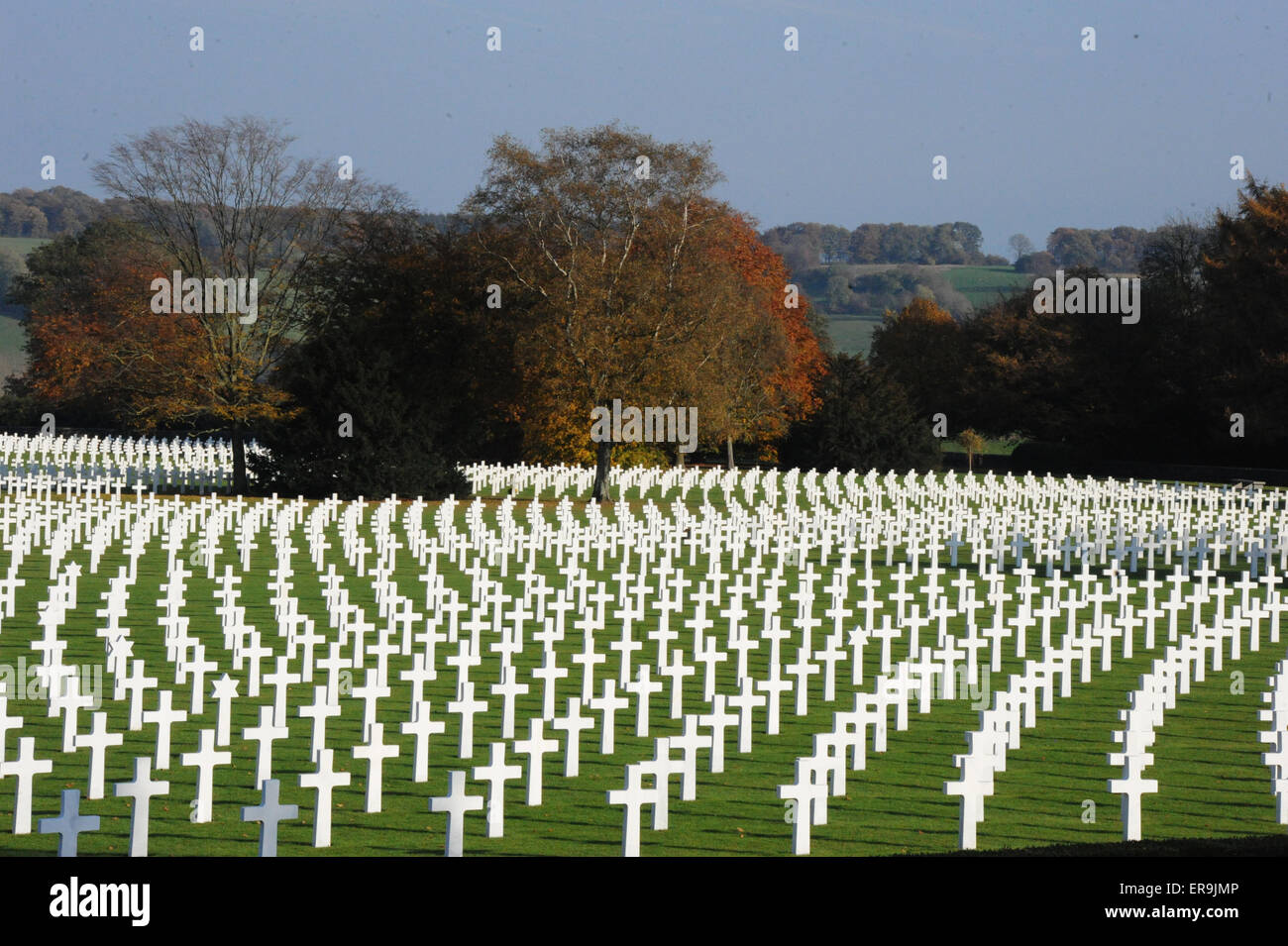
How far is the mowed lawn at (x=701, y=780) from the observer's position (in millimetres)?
8656

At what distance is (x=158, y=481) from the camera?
4825 centimetres

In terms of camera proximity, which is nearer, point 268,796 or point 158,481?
point 268,796

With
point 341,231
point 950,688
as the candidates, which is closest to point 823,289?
point 341,231

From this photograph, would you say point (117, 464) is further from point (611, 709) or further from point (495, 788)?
point (495, 788)

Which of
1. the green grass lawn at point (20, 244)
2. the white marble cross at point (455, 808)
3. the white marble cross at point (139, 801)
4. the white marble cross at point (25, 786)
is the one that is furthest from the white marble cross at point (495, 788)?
the green grass lawn at point (20, 244)

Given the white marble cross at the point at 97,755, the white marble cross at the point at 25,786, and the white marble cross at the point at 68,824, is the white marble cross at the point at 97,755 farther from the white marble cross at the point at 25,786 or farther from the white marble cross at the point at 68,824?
the white marble cross at the point at 68,824

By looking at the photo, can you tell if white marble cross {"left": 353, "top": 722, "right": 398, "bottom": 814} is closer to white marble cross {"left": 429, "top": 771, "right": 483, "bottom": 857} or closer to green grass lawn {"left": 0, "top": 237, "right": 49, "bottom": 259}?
white marble cross {"left": 429, "top": 771, "right": 483, "bottom": 857}

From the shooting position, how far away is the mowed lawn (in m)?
8.66

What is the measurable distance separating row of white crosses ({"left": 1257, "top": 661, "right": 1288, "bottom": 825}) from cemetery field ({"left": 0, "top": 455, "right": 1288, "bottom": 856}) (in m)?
0.07

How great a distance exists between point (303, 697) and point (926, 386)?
→ 68.6 meters

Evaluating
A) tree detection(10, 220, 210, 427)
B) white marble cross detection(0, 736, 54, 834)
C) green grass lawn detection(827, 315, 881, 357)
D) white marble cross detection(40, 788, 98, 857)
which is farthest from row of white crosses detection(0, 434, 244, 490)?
green grass lawn detection(827, 315, 881, 357)

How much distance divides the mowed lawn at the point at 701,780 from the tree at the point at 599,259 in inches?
1129

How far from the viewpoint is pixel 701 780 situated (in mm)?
10453

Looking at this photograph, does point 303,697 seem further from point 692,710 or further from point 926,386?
point 926,386
